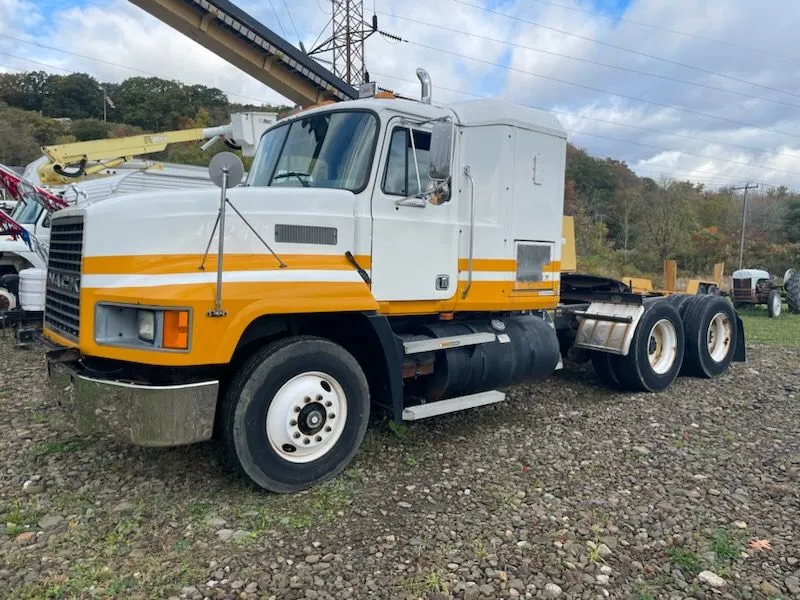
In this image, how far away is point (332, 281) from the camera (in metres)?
4.45

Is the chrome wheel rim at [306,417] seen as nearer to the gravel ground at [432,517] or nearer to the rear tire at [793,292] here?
the gravel ground at [432,517]

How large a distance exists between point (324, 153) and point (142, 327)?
2.08 metres

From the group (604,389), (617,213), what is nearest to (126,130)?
(617,213)

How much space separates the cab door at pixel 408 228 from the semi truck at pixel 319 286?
0.6 inches

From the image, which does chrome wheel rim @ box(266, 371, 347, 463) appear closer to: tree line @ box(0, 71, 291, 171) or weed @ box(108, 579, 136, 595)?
weed @ box(108, 579, 136, 595)

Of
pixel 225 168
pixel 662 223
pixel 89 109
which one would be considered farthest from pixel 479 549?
pixel 89 109

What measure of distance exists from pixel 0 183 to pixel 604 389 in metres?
10.9

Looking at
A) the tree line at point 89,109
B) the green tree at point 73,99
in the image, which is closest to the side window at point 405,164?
the tree line at point 89,109

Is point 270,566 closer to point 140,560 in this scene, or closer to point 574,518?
point 140,560

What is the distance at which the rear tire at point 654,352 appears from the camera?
7227mm

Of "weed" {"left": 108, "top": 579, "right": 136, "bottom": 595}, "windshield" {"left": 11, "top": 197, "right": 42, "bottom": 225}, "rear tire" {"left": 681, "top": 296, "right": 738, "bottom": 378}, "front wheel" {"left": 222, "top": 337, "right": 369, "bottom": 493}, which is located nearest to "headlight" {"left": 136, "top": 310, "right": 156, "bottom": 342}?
"front wheel" {"left": 222, "top": 337, "right": 369, "bottom": 493}

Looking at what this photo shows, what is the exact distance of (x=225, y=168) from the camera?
3.85m

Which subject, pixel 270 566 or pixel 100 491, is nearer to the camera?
pixel 270 566

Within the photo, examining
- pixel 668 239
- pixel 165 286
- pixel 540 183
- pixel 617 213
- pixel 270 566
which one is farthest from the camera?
pixel 617 213
